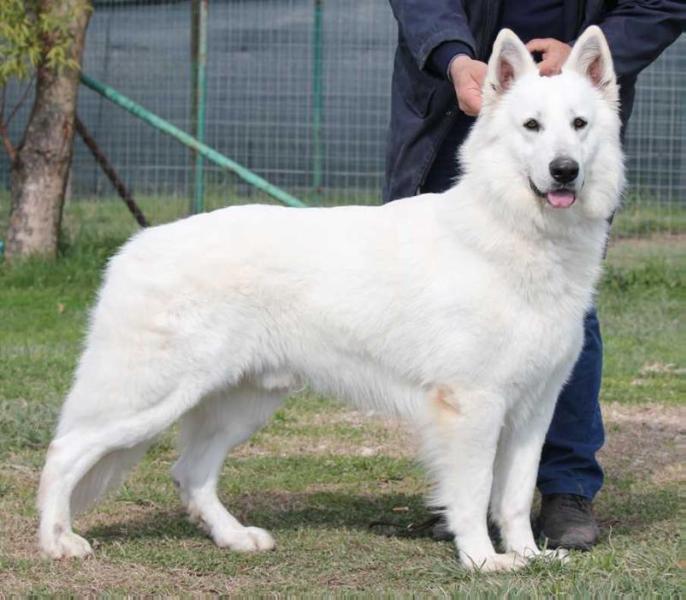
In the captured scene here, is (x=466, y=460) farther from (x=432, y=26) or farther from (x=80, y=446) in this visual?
(x=432, y=26)

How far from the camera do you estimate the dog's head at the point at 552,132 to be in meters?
4.17

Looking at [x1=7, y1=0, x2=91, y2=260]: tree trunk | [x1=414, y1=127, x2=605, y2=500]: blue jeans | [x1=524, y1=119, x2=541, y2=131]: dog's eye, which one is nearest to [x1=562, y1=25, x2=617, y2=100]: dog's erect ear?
[x1=524, y1=119, x2=541, y2=131]: dog's eye

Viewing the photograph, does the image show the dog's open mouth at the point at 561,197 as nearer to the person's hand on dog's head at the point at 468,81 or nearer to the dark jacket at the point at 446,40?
the person's hand on dog's head at the point at 468,81

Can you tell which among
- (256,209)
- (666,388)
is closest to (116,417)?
(256,209)

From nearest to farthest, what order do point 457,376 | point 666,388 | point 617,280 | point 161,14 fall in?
1. point 457,376
2. point 666,388
3. point 617,280
4. point 161,14

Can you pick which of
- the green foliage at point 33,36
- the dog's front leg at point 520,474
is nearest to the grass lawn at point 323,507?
the dog's front leg at point 520,474

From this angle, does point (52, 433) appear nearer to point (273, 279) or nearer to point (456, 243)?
point (273, 279)

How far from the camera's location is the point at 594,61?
4371 mm

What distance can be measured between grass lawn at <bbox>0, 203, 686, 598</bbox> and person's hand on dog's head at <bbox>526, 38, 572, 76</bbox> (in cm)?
161

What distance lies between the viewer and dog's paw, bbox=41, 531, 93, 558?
447 centimetres

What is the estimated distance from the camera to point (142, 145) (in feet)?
37.8

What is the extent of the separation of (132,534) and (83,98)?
23.8 ft

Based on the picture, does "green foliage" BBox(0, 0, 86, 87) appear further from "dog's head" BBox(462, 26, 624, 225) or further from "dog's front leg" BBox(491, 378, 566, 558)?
"dog's front leg" BBox(491, 378, 566, 558)

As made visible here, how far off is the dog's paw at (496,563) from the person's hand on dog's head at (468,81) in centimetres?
147
